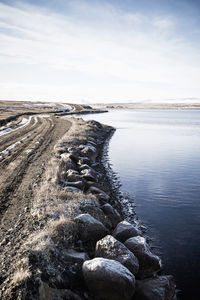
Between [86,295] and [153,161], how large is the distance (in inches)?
678

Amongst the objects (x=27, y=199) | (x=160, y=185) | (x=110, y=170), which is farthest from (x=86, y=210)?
(x=110, y=170)

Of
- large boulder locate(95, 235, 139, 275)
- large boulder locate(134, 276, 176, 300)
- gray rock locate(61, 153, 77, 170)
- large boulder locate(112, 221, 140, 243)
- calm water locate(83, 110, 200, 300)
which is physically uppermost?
gray rock locate(61, 153, 77, 170)

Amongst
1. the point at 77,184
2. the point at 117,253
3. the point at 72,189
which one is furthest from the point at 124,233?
the point at 77,184

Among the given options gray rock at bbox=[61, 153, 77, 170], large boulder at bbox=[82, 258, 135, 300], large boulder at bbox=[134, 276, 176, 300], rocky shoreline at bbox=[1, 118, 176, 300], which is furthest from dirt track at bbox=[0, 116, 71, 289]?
large boulder at bbox=[134, 276, 176, 300]

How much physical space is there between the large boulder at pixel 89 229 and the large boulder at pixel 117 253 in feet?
2.17

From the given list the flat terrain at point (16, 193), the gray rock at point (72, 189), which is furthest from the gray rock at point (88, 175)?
the gray rock at point (72, 189)

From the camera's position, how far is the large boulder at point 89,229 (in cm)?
685

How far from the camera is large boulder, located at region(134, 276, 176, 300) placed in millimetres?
5387

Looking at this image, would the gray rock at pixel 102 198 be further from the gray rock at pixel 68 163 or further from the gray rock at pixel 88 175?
the gray rock at pixel 68 163

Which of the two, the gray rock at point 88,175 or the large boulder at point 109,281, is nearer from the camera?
the large boulder at point 109,281

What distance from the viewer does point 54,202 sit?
8.48 m

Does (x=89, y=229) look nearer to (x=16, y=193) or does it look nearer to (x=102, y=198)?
(x=102, y=198)

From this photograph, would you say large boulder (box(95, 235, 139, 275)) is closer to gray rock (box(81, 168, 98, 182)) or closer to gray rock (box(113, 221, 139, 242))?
gray rock (box(113, 221, 139, 242))

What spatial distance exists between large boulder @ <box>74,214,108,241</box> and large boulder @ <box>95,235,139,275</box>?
2.17ft
